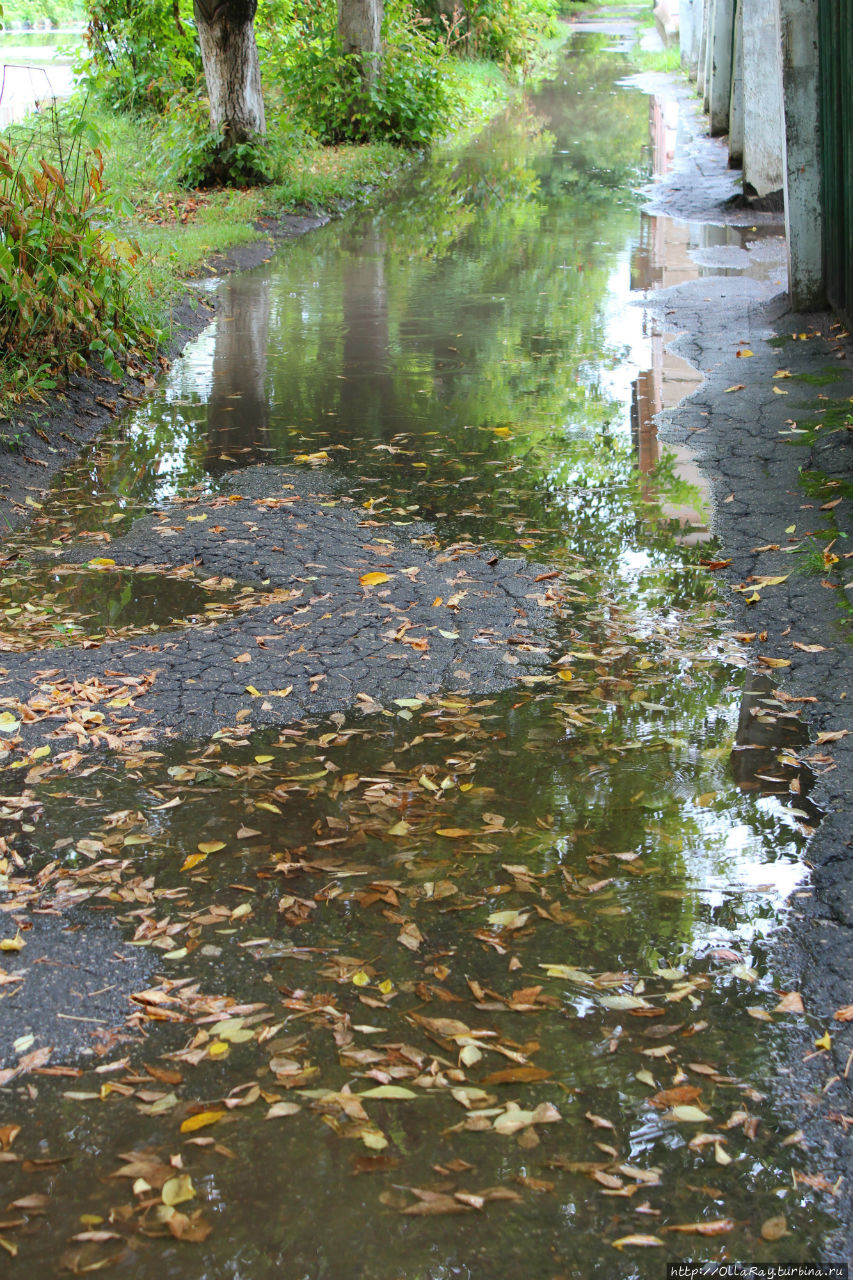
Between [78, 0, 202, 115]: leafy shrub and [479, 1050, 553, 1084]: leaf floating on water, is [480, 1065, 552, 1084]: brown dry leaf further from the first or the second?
[78, 0, 202, 115]: leafy shrub

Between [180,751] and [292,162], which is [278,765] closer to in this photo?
[180,751]

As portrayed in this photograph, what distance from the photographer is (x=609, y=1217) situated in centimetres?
235

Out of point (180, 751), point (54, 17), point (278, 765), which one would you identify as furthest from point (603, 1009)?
point (54, 17)

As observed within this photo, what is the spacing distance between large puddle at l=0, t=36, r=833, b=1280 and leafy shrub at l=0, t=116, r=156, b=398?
193cm

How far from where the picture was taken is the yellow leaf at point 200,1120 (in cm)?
256

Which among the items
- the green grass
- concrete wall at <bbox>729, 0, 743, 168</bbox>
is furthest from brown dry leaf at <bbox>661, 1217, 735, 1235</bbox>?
concrete wall at <bbox>729, 0, 743, 168</bbox>

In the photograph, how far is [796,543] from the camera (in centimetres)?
558

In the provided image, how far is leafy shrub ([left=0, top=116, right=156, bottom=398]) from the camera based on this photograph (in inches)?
295

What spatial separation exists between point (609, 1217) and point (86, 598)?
3702 mm

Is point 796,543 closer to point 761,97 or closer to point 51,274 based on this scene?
point 51,274

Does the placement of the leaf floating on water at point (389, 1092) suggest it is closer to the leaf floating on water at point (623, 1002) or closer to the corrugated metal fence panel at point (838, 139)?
the leaf floating on water at point (623, 1002)

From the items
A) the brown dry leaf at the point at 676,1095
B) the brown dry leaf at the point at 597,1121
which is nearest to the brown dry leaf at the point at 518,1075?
the brown dry leaf at the point at 597,1121

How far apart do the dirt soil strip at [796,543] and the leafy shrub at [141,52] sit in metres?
12.1

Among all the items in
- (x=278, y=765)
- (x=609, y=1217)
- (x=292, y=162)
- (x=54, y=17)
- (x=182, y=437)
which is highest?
(x=54, y=17)
